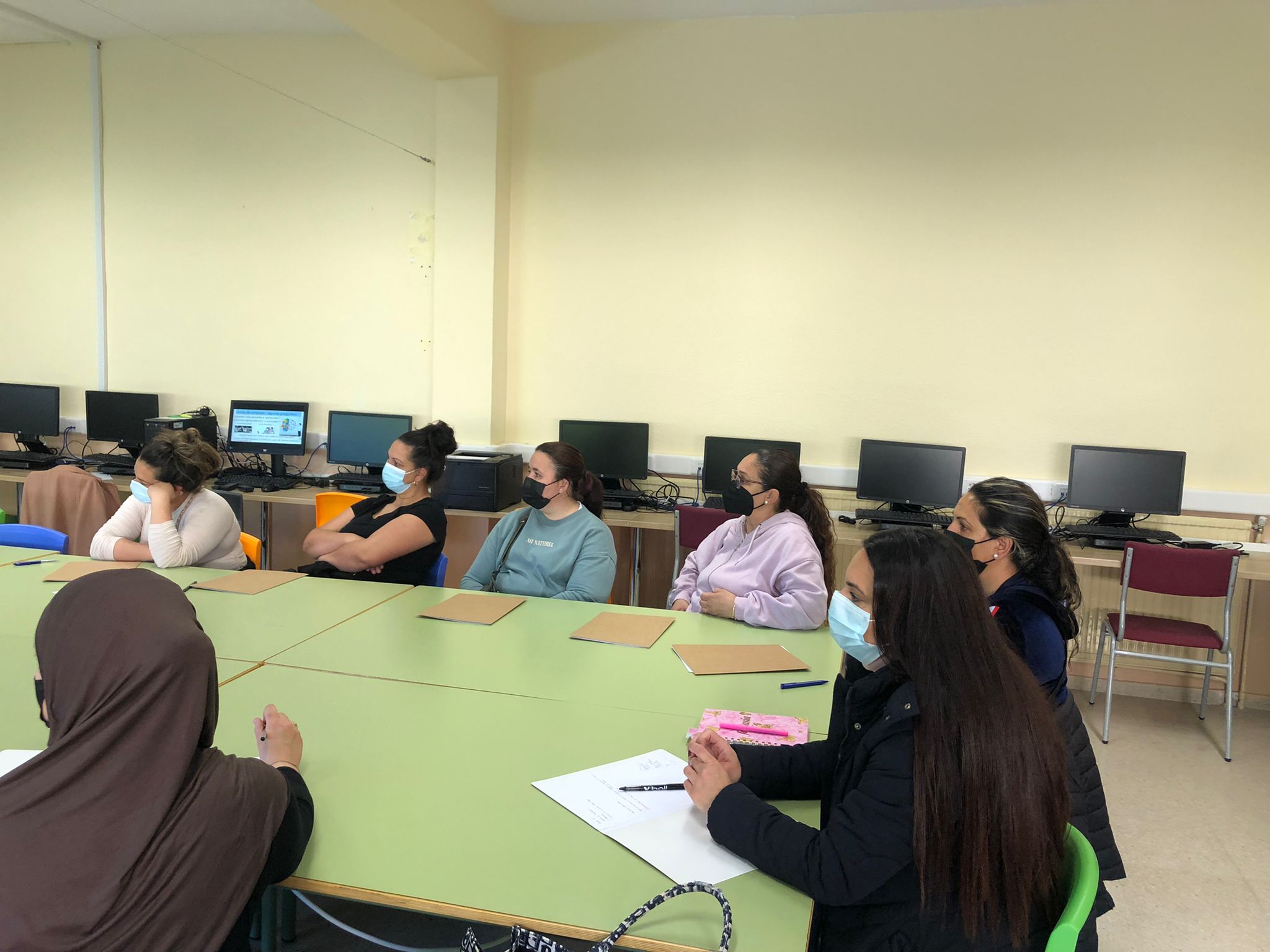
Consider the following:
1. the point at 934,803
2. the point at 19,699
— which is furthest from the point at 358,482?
the point at 934,803

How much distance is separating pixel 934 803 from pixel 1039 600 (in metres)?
0.92

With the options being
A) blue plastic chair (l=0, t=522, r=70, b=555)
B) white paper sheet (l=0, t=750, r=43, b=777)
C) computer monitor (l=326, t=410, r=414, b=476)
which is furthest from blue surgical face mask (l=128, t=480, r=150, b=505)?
computer monitor (l=326, t=410, r=414, b=476)

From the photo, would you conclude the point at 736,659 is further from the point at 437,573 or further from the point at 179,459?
the point at 179,459

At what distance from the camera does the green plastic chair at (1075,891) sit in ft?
3.33

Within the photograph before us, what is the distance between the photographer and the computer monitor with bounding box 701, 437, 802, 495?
4312mm

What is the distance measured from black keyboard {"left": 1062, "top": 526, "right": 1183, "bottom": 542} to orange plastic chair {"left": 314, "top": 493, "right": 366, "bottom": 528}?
325cm

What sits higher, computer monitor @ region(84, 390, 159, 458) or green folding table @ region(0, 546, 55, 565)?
computer monitor @ region(84, 390, 159, 458)

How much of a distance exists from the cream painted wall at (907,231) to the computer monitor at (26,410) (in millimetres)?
2857

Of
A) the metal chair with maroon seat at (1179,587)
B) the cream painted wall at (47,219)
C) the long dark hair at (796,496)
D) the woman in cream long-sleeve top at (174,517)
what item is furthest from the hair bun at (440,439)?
the cream painted wall at (47,219)

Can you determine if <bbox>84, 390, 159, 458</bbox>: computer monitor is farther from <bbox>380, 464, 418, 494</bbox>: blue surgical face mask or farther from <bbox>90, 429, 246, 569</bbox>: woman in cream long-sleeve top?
<bbox>380, 464, 418, 494</bbox>: blue surgical face mask

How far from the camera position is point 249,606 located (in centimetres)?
241

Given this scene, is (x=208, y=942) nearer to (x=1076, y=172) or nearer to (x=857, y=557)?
(x=857, y=557)

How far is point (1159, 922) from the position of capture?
2.27m

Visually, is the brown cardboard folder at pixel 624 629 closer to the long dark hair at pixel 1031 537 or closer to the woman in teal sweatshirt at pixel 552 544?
the woman in teal sweatshirt at pixel 552 544
